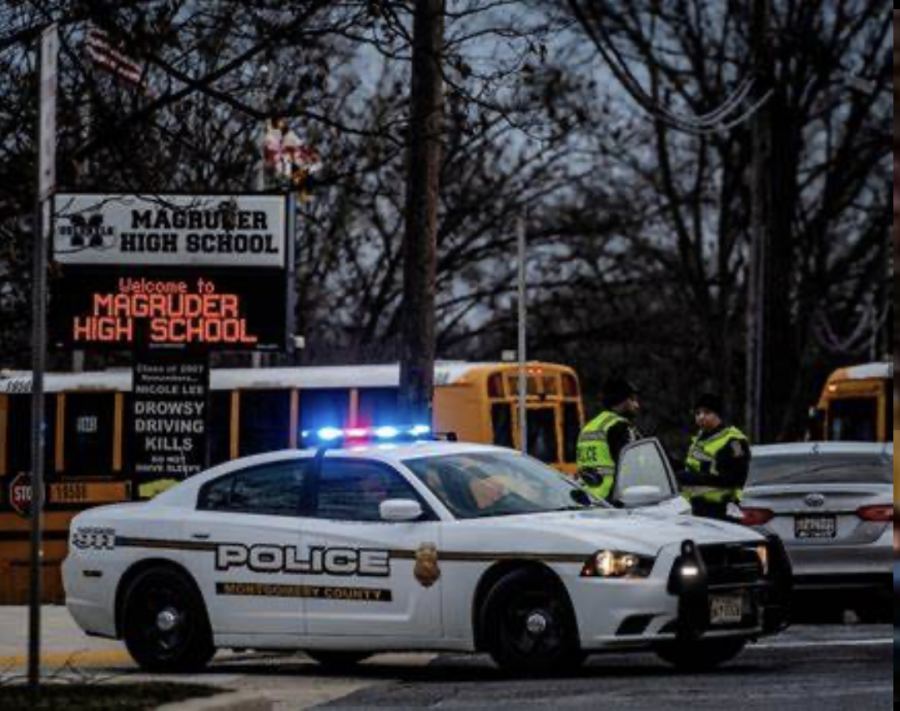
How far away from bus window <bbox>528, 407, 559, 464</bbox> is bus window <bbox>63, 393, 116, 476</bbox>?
15.8 ft

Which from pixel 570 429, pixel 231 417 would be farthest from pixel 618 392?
pixel 570 429

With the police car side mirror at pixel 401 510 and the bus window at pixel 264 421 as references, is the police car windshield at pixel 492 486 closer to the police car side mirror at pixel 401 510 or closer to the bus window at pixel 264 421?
the police car side mirror at pixel 401 510

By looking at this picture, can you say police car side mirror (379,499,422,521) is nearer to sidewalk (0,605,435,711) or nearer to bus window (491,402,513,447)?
sidewalk (0,605,435,711)

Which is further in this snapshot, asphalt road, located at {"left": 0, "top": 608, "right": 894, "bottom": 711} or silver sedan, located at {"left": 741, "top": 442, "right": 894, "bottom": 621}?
silver sedan, located at {"left": 741, "top": 442, "right": 894, "bottom": 621}

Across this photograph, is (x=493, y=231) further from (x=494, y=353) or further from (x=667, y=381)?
(x=667, y=381)

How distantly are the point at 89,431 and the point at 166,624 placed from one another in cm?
1470

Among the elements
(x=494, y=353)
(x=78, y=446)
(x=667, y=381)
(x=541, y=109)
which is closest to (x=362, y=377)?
(x=78, y=446)

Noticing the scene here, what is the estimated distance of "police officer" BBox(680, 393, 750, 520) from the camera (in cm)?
1827

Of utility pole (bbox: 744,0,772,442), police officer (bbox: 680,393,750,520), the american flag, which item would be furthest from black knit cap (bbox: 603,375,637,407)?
utility pole (bbox: 744,0,772,442)

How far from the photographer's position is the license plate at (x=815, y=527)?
19250 mm

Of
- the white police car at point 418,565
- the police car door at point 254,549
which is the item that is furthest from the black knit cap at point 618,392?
the police car door at point 254,549

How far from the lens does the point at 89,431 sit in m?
30.7

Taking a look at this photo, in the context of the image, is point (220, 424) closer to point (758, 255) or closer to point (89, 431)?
point (89, 431)

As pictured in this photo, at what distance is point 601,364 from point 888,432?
2373cm
